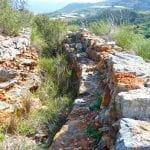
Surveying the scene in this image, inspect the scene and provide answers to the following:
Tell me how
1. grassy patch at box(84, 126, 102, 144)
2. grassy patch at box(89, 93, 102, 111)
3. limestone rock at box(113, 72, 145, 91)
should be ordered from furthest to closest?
grassy patch at box(89, 93, 102, 111) < grassy patch at box(84, 126, 102, 144) < limestone rock at box(113, 72, 145, 91)

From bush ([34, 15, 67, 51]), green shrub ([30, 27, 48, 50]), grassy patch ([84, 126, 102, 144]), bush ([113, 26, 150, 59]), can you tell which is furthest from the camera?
bush ([34, 15, 67, 51])

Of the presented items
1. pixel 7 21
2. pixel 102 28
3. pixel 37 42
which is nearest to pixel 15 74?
pixel 7 21

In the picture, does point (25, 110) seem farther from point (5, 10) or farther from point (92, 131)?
point (5, 10)

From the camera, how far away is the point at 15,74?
10.5 m

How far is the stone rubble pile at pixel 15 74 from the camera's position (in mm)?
9117

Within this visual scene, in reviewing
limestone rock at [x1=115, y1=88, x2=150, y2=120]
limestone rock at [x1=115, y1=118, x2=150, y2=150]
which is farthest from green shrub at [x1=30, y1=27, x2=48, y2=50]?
limestone rock at [x1=115, y1=118, x2=150, y2=150]

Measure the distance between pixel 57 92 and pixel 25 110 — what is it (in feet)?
5.57

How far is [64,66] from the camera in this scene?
12312 millimetres

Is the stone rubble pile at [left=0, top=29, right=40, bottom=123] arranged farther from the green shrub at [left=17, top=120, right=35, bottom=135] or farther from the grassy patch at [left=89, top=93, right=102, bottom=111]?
the grassy patch at [left=89, top=93, right=102, bottom=111]

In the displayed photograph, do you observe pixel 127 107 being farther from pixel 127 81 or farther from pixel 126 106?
pixel 127 81

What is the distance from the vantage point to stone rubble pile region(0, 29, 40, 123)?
29.9 feet

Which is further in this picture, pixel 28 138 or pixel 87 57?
pixel 87 57

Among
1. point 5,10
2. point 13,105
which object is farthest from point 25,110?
point 5,10

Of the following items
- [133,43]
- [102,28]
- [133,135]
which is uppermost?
[133,135]
